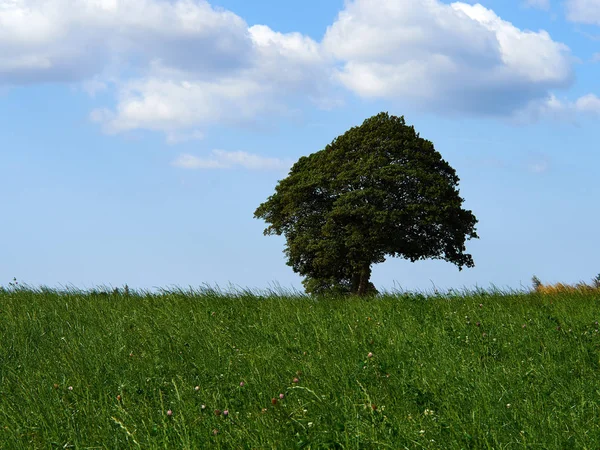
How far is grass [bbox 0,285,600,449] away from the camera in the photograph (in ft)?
20.4

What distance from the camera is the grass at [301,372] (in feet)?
20.4

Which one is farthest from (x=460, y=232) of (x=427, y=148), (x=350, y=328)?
(x=350, y=328)

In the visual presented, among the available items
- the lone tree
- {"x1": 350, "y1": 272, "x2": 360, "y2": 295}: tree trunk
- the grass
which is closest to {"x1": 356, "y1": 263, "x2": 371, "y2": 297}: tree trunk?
the lone tree

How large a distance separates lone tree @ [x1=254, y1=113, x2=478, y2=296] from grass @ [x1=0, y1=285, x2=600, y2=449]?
599 inches

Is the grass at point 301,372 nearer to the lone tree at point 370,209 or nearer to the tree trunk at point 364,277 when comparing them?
the lone tree at point 370,209

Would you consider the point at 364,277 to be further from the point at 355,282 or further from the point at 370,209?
the point at 370,209

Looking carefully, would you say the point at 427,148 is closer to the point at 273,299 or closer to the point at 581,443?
the point at 273,299

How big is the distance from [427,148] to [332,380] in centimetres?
2517

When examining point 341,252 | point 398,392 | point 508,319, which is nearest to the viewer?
point 398,392

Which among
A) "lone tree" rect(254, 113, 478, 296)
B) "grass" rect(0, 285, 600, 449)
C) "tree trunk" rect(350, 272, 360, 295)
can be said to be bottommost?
"grass" rect(0, 285, 600, 449)

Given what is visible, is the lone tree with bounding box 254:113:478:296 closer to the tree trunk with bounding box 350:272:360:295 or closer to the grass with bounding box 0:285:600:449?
the tree trunk with bounding box 350:272:360:295

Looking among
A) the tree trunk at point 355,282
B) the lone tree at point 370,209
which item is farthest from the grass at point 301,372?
the tree trunk at point 355,282

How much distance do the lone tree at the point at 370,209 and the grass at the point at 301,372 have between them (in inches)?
599

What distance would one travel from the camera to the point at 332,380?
25.6ft
